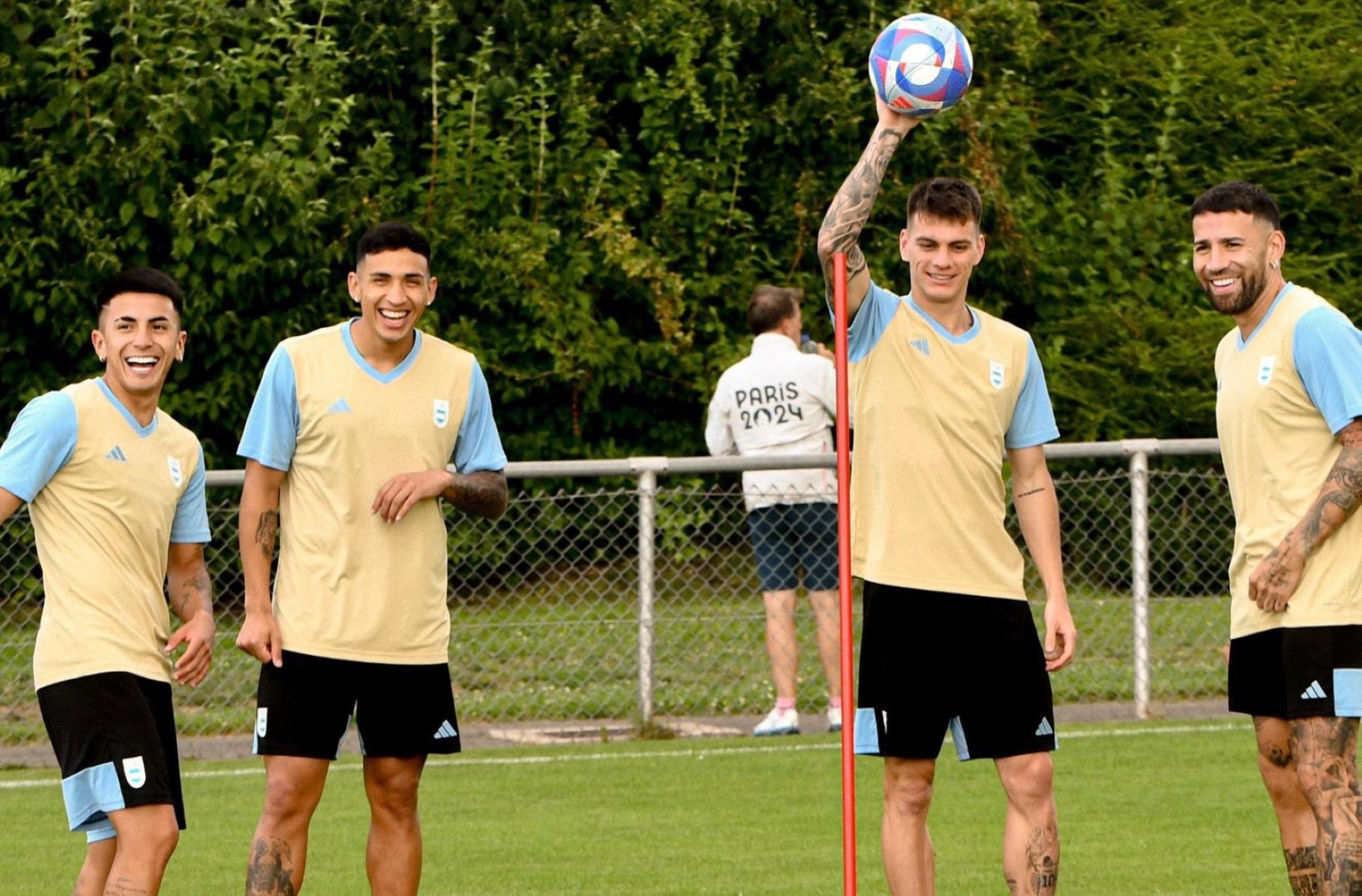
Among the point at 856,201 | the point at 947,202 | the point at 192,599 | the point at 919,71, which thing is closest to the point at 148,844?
the point at 192,599

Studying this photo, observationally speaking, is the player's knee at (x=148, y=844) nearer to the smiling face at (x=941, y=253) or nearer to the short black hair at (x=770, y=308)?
the smiling face at (x=941, y=253)

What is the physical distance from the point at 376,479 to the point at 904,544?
1617 millimetres

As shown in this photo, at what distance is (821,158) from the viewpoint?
51.5ft

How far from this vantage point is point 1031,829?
6043mm

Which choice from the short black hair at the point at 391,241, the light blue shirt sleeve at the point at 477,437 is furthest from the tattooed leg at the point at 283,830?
the short black hair at the point at 391,241

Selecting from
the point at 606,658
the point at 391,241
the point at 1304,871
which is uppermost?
the point at 391,241

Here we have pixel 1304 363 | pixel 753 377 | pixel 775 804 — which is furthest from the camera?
pixel 753 377

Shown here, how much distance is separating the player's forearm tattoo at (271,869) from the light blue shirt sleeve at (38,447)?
124cm

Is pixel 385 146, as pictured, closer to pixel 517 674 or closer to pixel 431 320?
pixel 431 320

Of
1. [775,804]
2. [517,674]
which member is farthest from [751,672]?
[775,804]

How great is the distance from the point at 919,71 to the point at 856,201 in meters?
0.41

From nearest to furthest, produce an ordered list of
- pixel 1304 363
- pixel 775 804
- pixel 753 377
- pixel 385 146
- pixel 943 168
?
pixel 1304 363 → pixel 775 804 → pixel 753 377 → pixel 385 146 → pixel 943 168

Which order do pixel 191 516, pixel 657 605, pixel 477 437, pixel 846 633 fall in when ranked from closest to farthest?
pixel 846 633, pixel 191 516, pixel 477 437, pixel 657 605

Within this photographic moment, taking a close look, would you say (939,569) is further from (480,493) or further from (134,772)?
(134,772)
